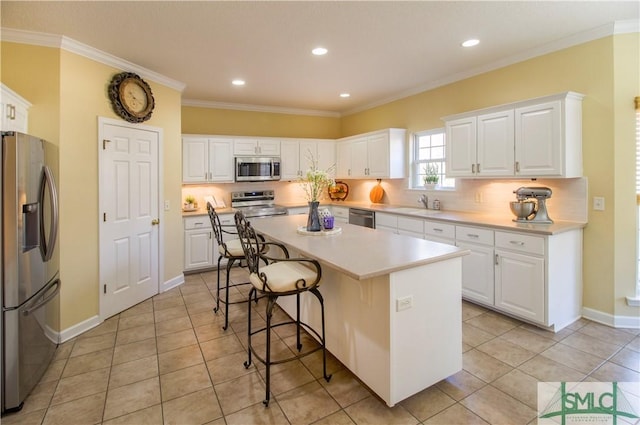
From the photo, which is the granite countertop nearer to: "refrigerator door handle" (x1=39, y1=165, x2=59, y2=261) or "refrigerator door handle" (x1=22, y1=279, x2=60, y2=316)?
"refrigerator door handle" (x1=22, y1=279, x2=60, y2=316)

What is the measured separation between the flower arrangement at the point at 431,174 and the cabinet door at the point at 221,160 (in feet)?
10.2

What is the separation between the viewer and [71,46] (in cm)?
308

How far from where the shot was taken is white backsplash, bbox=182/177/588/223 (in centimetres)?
335

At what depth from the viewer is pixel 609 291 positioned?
10.3ft

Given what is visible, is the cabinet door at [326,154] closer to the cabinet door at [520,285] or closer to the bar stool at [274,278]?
the cabinet door at [520,285]

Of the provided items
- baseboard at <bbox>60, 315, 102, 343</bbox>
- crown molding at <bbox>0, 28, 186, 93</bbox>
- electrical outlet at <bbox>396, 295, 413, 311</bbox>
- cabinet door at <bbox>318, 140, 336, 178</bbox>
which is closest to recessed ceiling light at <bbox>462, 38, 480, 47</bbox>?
electrical outlet at <bbox>396, 295, 413, 311</bbox>

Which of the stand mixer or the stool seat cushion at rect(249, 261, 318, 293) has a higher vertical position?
the stand mixer

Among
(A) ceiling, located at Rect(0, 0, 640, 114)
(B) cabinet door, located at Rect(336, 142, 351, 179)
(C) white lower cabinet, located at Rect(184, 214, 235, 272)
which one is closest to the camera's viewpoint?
(A) ceiling, located at Rect(0, 0, 640, 114)

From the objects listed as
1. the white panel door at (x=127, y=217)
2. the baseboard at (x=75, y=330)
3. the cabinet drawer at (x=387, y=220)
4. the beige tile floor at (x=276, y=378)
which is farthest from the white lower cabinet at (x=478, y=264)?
the baseboard at (x=75, y=330)

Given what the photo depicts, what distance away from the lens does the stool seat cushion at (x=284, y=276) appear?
7.16 ft

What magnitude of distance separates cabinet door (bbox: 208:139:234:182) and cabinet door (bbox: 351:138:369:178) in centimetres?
213

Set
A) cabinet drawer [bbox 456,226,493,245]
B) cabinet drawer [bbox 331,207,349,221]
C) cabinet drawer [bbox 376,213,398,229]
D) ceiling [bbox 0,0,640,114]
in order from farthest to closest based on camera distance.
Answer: cabinet drawer [bbox 331,207,349,221]
cabinet drawer [bbox 376,213,398,229]
cabinet drawer [bbox 456,226,493,245]
ceiling [bbox 0,0,640,114]

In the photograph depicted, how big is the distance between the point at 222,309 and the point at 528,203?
3.40 meters

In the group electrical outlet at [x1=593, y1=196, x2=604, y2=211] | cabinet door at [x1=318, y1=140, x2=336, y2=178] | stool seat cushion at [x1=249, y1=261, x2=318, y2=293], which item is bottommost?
stool seat cushion at [x1=249, y1=261, x2=318, y2=293]
